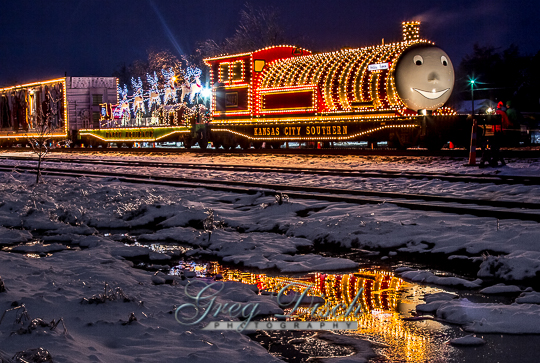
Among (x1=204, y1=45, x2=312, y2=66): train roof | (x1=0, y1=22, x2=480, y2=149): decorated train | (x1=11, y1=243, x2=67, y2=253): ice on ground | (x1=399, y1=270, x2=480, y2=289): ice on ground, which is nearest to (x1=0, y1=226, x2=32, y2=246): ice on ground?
(x1=11, y1=243, x2=67, y2=253): ice on ground

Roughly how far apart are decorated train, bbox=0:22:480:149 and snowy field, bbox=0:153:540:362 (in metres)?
7.58

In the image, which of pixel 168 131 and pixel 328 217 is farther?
pixel 168 131

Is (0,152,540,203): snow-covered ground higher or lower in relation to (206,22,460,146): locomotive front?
lower

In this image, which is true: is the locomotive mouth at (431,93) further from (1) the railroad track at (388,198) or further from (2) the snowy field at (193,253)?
(1) the railroad track at (388,198)

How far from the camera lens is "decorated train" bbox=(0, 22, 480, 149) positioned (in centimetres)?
1983

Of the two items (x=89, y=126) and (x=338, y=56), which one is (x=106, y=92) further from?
(x=338, y=56)

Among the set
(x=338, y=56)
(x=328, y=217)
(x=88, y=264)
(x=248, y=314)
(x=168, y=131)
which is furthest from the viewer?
(x=168, y=131)

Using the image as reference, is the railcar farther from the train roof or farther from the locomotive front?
the train roof

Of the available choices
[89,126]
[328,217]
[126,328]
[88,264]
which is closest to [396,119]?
[328,217]

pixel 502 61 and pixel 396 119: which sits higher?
pixel 502 61

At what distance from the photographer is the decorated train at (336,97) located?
19828mm

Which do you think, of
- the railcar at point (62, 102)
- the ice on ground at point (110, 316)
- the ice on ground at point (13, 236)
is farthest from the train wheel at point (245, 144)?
the ice on ground at point (110, 316)

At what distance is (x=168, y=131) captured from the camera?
A: 32406 millimetres

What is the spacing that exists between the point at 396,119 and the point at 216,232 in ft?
45.0
